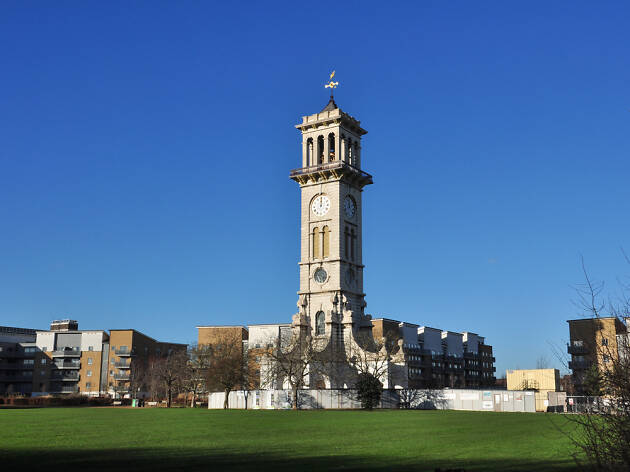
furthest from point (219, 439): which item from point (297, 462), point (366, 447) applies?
point (297, 462)

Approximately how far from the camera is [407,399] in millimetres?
90312

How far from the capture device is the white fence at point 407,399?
85.9 meters

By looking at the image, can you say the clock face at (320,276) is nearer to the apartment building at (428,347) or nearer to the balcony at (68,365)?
the apartment building at (428,347)

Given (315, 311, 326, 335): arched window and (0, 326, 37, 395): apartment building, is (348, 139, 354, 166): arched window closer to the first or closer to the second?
(315, 311, 326, 335): arched window

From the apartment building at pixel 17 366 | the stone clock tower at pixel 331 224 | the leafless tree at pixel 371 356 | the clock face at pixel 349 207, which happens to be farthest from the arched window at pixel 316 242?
the apartment building at pixel 17 366

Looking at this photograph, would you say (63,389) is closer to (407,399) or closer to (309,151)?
(309,151)

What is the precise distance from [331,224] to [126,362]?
228ft

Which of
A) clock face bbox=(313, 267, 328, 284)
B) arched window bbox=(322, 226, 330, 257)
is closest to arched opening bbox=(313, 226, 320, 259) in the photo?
arched window bbox=(322, 226, 330, 257)

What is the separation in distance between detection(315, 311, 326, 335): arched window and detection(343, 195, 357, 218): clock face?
16303 millimetres

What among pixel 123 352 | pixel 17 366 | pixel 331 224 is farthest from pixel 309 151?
pixel 17 366

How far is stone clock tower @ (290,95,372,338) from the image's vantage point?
352 ft

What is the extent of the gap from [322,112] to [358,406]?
49244mm

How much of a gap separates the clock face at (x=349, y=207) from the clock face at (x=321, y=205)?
2.73 m

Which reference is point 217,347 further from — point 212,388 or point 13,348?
point 13,348
